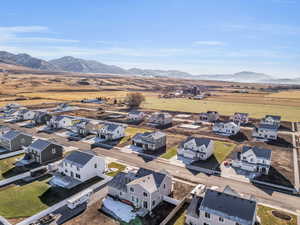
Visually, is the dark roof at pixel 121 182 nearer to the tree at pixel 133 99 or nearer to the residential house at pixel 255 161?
the residential house at pixel 255 161

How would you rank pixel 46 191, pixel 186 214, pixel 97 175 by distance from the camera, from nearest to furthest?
pixel 186 214
pixel 46 191
pixel 97 175

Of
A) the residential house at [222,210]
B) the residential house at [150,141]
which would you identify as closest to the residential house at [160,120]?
the residential house at [150,141]

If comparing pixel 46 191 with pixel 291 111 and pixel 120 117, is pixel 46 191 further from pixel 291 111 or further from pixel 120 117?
pixel 291 111

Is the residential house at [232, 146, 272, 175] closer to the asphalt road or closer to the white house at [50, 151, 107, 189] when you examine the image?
the asphalt road

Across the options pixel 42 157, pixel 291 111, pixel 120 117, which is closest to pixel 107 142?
pixel 42 157

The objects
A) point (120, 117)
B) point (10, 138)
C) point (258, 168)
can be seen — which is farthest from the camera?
point (120, 117)
